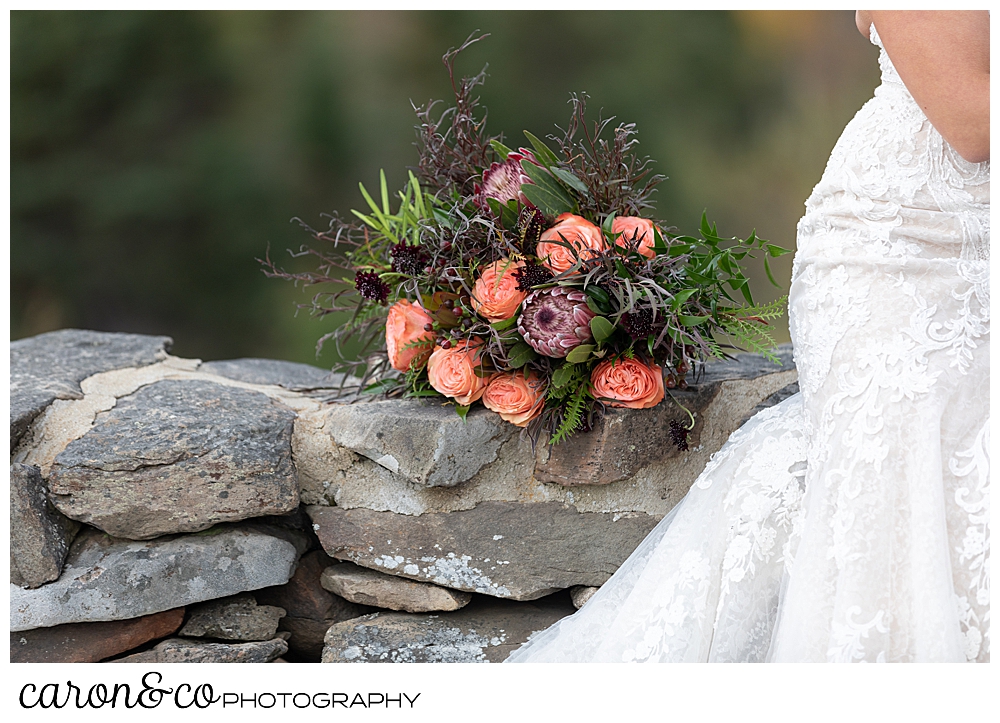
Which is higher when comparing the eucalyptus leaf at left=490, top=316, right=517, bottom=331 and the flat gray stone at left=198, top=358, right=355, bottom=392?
the eucalyptus leaf at left=490, top=316, right=517, bottom=331

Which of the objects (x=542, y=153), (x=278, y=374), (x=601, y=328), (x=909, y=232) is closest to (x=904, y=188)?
(x=909, y=232)

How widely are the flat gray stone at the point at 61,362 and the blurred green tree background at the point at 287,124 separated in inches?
109

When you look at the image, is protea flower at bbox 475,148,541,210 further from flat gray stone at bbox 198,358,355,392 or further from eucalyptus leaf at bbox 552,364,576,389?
→ flat gray stone at bbox 198,358,355,392

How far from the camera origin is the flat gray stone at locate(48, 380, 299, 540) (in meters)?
1.13

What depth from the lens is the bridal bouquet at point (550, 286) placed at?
112cm

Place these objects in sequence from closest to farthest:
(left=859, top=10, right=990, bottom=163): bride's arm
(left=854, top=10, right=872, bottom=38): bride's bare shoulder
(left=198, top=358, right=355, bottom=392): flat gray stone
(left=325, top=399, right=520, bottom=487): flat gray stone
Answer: (left=859, top=10, right=990, bottom=163): bride's arm → (left=854, top=10, right=872, bottom=38): bride's bare shoulder → (left=325, top=399, right=520, bottom=487): flat gray stone → (left=198, top=358, right=355, bottom=392): flat gray stone

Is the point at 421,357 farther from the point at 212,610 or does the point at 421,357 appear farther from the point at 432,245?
the point at 212,610

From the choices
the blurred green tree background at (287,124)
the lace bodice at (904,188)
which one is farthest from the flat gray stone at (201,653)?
the blurred green tree background at (287,124)

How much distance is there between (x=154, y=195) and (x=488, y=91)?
203 centimetres

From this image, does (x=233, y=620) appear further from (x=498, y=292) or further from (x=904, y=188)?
(x=904, y=188)

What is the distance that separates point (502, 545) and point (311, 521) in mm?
320

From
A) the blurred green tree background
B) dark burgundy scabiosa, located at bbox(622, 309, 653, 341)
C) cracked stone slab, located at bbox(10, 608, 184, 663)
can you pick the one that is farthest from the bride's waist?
the blurred green tree background

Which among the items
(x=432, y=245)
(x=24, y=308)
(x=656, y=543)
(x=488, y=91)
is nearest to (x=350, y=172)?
(x=488, y=91)

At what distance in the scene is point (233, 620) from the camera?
1202mm
